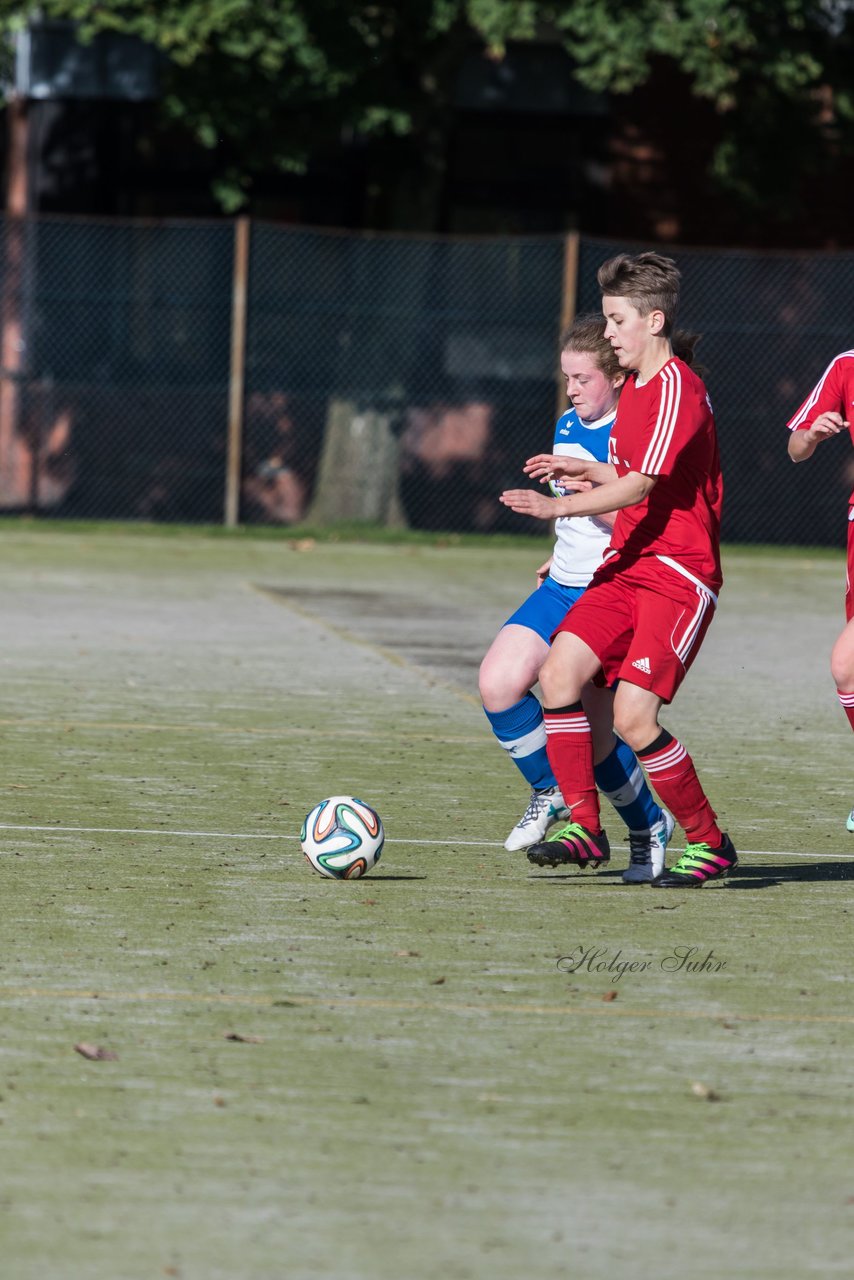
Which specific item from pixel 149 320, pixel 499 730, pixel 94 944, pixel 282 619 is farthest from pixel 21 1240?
pixel 149 320

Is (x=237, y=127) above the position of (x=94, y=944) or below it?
above

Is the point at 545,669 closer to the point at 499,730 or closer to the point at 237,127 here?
the point at 499,730

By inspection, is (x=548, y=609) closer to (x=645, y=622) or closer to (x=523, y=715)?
(x=523, y=715)

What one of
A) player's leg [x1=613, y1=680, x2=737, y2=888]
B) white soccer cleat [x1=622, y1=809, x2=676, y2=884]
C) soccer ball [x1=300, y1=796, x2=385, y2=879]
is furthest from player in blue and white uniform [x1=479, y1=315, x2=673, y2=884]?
soccer ball [x1=300, y1=796, x2=385, y2=879]

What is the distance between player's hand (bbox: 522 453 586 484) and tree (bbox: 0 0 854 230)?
41.3 feet

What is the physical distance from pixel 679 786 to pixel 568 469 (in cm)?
104

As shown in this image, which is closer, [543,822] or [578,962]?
[578,962]

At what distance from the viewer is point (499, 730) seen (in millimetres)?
7324

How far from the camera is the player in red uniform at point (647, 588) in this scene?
655 centimetres

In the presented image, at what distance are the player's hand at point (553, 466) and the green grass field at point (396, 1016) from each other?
1.28 meters

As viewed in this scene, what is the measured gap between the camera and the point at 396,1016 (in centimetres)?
511

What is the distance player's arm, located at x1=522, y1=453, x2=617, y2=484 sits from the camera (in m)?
6.36

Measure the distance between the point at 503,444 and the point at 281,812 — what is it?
14540mm

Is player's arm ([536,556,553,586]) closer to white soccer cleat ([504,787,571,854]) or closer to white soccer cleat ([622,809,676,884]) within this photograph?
white soccer cleat ([504,787,571,854])
